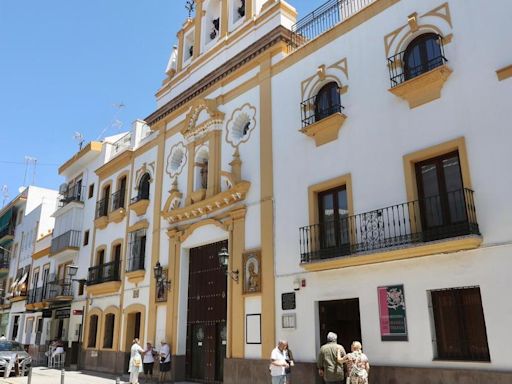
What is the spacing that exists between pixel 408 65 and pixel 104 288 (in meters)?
15.3

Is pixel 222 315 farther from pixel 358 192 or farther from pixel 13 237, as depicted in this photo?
pixel 13 237

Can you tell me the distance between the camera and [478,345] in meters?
9.08

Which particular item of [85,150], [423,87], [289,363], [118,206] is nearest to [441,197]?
[423,87]

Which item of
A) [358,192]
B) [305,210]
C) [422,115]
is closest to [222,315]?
[305,210]

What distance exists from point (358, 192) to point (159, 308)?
904 centimetres

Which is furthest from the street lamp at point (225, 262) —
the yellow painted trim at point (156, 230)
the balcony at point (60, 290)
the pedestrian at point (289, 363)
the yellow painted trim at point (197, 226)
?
the balcony at point (60, 290)

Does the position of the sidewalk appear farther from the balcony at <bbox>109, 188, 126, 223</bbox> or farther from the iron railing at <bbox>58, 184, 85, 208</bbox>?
the iron railing at <bbox>58, 184, 85, 208</bbox>

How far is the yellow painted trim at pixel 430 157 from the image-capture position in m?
9.79

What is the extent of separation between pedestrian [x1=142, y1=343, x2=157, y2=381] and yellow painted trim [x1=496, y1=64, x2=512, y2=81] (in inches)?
512

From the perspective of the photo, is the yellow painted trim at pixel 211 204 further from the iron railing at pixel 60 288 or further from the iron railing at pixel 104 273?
the iron railing at pixel 60 288

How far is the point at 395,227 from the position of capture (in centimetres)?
1059

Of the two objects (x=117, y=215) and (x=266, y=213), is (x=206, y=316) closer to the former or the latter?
(x=266, y=213)

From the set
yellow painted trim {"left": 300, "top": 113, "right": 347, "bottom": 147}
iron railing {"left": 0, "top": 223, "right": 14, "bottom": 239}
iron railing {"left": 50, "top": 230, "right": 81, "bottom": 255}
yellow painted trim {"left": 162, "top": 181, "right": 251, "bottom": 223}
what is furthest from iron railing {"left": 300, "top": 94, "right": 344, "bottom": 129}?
iron railing {"left": 0, "top": 223, "right": 14, "bottom": 239}

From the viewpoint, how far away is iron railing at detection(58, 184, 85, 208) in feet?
85.8
